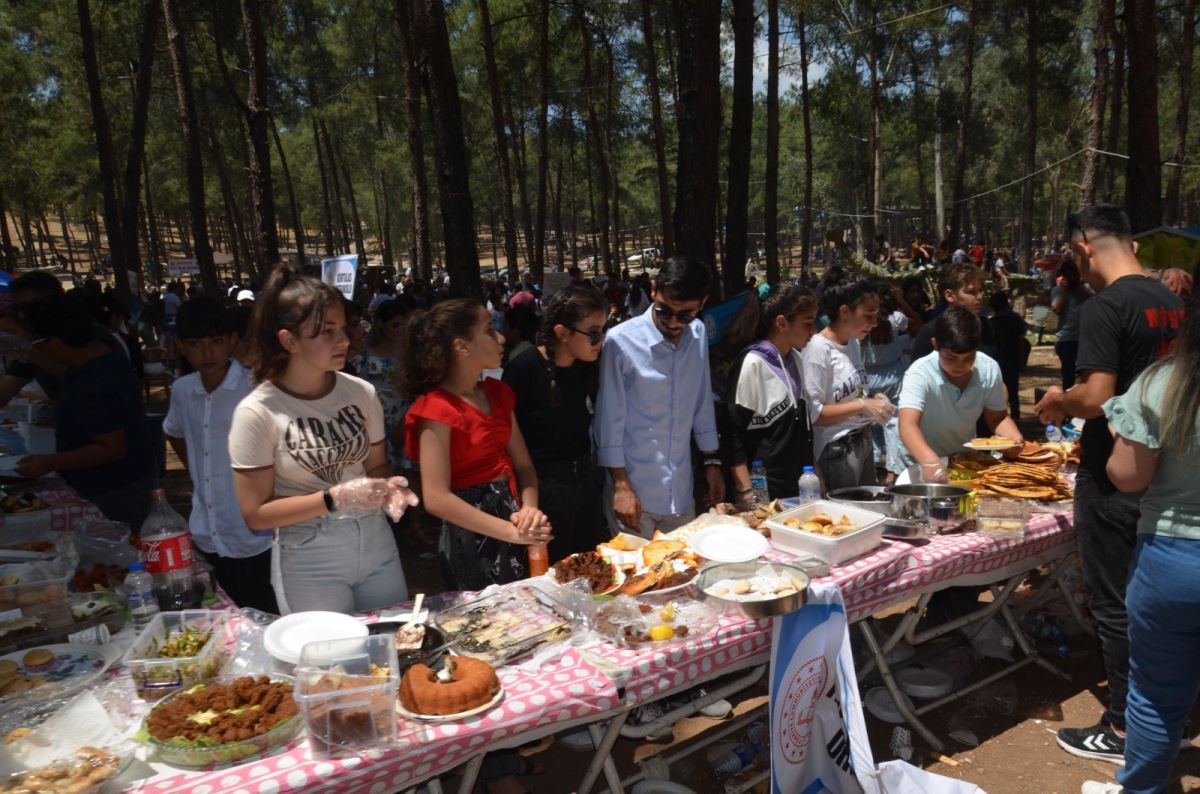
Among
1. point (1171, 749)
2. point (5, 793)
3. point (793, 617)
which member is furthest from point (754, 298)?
point (5, 793)

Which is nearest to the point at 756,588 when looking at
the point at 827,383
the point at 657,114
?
the point at 827,383

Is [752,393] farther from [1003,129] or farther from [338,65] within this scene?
[1003,129]

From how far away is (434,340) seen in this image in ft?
8.82

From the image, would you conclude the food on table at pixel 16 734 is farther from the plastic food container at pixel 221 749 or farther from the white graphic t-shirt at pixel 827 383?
the white graphic t-shirt at pixel 827 383

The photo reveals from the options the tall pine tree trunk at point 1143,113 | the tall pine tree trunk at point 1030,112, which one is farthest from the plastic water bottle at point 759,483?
the tall pine tree trunk at point 1030,112

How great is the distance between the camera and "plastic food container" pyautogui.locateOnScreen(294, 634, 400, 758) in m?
1.78

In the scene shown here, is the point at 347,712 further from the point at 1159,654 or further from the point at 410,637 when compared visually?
the point at 1159,654

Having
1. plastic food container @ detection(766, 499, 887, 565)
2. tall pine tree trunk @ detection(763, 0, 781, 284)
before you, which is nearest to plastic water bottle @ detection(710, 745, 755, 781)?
plastic food container @ detection(766, 499, 887, 565)

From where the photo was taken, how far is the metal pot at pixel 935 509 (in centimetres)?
322

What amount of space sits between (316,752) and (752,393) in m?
2.55

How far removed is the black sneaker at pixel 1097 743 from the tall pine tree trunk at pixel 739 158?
6.72m

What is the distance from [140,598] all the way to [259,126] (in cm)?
722

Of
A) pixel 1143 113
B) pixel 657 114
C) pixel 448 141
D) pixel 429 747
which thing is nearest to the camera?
pixel 429 747

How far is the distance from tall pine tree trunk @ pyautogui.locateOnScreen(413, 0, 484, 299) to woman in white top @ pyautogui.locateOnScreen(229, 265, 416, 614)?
4.55m
